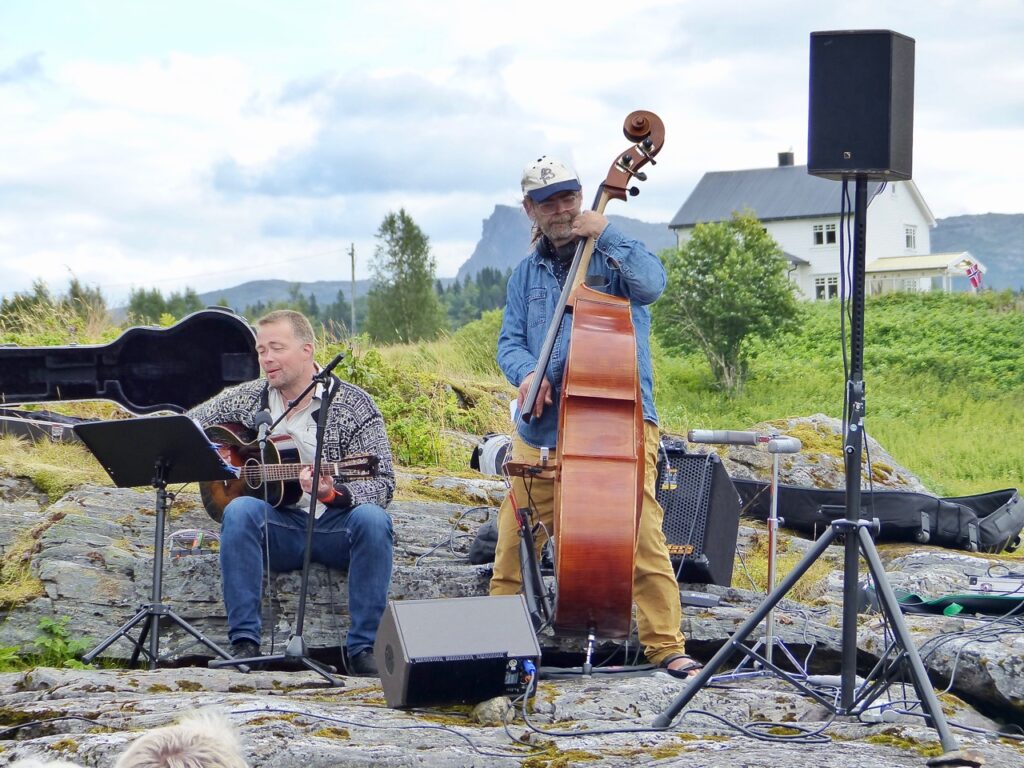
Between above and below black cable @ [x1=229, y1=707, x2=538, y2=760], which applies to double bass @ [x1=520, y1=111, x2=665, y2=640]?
above

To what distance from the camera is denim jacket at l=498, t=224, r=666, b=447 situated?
5305 millimetres

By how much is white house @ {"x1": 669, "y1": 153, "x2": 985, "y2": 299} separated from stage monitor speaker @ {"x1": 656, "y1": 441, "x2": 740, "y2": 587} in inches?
1780

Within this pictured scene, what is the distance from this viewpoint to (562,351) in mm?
5402

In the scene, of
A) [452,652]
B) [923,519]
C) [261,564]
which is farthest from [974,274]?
[452,652]

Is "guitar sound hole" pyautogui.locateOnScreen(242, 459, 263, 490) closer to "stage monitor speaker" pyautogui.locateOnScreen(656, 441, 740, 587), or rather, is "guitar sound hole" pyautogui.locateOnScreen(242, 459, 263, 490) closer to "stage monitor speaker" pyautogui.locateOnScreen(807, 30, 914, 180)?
"stage monitor speaker" pyautogui.locateOnScreen(656, 441, 740, 587)

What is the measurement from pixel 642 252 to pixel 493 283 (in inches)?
4419

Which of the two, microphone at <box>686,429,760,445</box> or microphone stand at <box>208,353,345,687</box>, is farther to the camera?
microphone at <box>686,429,760,445</box>

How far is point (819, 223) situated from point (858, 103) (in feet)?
171

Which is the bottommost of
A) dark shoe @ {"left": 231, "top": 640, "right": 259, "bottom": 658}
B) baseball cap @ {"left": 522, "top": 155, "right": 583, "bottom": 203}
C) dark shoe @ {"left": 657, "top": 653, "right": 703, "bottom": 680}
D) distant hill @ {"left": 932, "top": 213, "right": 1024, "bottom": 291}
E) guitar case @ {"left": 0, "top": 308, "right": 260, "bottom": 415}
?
dark shoe @ {"left": 231, "top": 640, "right": 259, "bottom": 658}

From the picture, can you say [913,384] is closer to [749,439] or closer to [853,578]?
[749,439]

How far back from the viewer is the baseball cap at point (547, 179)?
17.1ft

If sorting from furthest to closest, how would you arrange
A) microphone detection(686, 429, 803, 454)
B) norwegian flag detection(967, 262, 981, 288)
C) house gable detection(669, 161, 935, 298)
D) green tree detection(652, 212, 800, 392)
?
house gable detection(669, 161, 935, 298) < norwegian flag detection(967, 262, 981, 288) < green tree detection(652, 212, 800, 392) < microphone detection(686, 429, 803, 454)

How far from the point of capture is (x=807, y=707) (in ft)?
15.5

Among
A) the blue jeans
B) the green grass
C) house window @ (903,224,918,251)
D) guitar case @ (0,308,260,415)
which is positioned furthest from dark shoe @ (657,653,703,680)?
house window @ (903,224,918,251)
